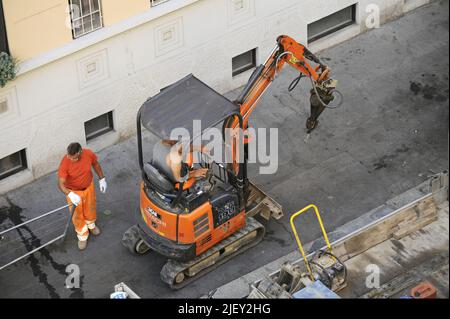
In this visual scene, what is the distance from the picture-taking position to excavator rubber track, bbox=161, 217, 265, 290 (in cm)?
1933

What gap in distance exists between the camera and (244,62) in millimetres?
23594

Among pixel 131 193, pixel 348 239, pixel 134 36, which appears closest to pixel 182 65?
pixel 134 36

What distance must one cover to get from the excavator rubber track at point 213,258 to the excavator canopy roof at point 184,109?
2.30 meters

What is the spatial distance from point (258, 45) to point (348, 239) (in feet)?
17.4

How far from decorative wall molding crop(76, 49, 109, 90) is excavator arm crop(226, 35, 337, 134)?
3101 mm

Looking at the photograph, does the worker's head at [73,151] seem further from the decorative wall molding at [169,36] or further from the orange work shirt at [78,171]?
the decorative wall molding at [169,36]

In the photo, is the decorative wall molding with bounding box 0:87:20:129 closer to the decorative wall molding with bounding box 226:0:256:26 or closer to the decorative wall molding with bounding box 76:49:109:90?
the decorative wall molding with bounding box 76:49:109:90

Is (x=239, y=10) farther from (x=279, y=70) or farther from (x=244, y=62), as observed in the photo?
(x=279, y=70)

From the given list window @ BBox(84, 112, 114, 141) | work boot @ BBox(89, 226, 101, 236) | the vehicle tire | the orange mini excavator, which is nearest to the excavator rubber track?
the orange mini excavator

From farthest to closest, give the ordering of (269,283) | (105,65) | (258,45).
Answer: (258,45) < (105,65) < (269,283)

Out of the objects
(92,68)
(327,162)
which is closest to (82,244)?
(92,68)

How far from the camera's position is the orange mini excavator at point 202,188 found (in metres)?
18.6

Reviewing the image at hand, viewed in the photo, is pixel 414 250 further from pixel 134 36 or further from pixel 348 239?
pixel 134 36
